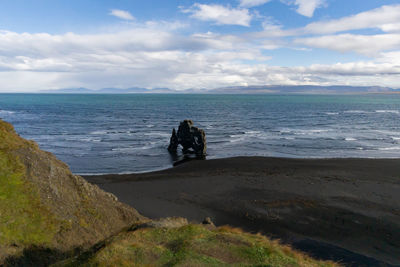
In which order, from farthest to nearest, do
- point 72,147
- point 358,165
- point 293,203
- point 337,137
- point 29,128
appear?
point 29,128 < point 337,137 < point 72,147 < point 358,165 < point 293,203

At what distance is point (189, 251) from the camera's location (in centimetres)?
1123

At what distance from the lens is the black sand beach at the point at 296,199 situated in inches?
804

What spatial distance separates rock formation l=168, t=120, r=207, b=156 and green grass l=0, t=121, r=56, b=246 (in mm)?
38298

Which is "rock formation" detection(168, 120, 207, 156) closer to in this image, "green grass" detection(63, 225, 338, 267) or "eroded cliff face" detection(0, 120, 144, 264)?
"eroded cliff face" detection(0, 120, 144, 264)

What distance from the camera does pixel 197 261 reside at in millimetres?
10547

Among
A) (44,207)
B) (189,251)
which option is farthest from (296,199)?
(44,207)

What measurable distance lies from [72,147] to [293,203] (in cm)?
4493

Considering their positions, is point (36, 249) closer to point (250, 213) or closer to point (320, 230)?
point (250, 213)

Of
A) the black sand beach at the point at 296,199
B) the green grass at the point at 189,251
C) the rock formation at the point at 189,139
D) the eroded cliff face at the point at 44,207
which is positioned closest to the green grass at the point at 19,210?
the eroded cliff face at the point at 44,207

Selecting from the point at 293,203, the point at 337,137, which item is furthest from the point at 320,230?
the point at 337,137

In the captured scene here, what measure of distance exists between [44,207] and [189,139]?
4111 centimetres

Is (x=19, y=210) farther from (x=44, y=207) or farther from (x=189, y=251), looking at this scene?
(x=189, y=251)

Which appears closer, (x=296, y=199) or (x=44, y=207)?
(x=44, y=207)

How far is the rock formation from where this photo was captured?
5216cm
